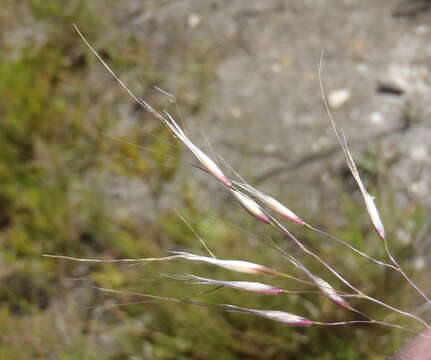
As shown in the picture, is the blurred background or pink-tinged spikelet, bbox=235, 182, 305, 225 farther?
the blurred background

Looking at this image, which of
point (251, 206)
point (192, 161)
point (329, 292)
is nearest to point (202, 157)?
point (251, 206)

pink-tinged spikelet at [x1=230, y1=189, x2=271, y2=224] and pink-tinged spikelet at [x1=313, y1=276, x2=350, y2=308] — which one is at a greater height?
pink-tinged spikelet at [x1=230, y1=189, x2=271, y2=224]

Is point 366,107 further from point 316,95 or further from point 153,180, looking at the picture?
point 153,180

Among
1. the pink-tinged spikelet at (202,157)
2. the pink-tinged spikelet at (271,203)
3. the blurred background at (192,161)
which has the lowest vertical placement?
the blurred background at (192,161)

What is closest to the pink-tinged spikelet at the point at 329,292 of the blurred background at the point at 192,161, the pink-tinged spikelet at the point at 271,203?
the pink-tinged spikelet at the point at 271,203

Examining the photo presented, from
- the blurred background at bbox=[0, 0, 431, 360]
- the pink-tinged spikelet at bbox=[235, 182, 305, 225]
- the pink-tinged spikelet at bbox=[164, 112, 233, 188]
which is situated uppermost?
the pink-tinged spikelet at bbox=[164, 112, 233, 188]

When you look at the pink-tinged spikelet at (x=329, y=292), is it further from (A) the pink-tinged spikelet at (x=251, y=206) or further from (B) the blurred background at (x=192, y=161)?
(B) the blurred background at (x=192, y=161)

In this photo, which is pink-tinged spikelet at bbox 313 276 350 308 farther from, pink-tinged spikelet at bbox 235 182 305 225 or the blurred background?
the blurred background

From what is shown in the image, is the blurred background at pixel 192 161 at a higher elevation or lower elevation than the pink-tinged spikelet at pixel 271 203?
lower

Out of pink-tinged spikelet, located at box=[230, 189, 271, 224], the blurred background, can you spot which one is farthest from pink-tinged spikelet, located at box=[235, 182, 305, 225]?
the blurred background

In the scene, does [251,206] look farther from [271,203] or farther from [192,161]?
[192,161]
